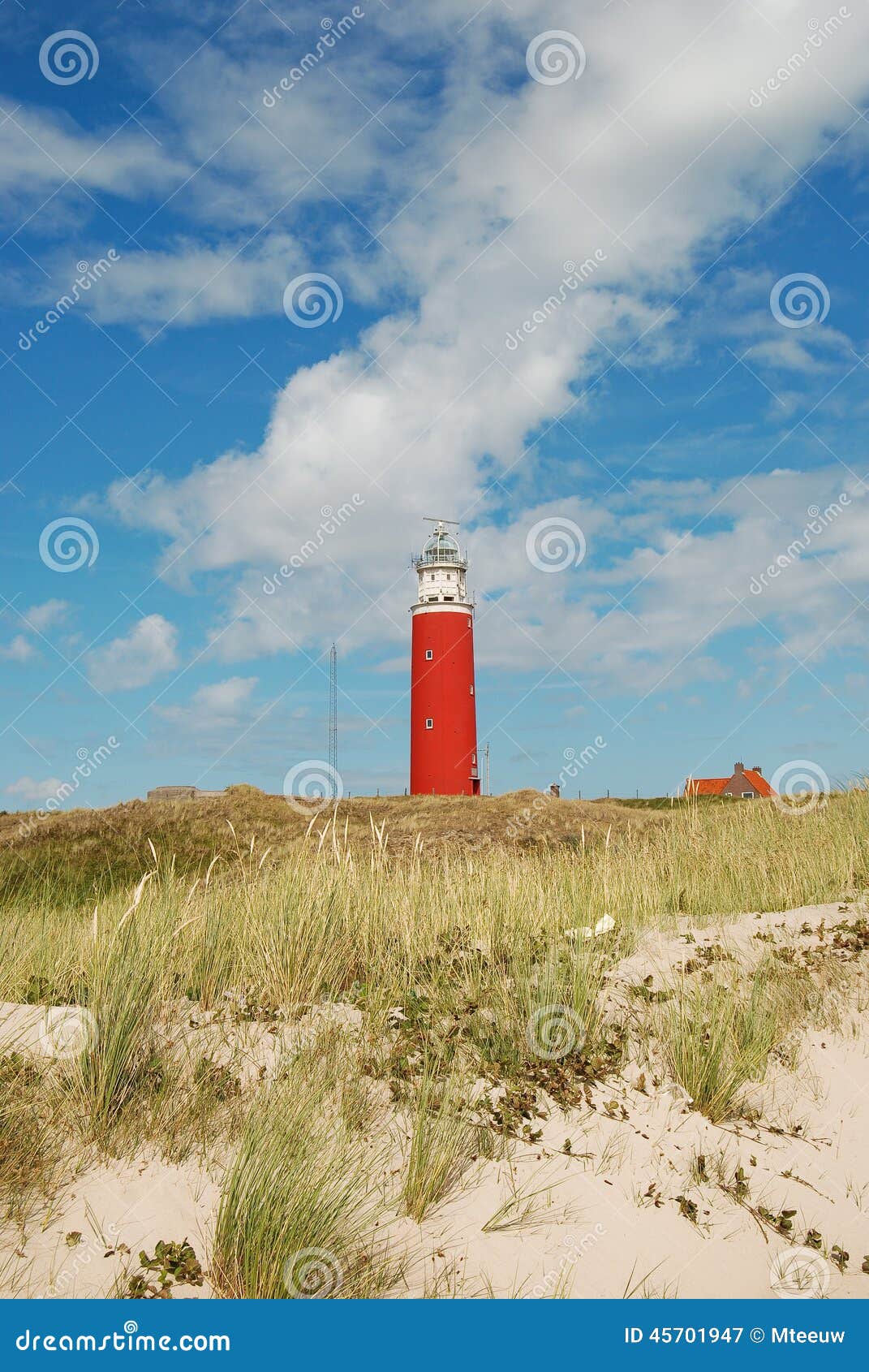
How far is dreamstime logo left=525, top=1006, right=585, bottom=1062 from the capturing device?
18.2 ft

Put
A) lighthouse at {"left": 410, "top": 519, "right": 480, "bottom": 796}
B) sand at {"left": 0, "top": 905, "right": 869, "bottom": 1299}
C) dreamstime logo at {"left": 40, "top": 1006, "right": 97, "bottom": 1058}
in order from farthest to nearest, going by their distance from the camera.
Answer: lighthouse at {"left": 410, "top": 519, "right": 480, "bottom": 796}, dreamstime logo at {"left": 40, "top": 1006, "right": 97, "bottom": 1058}, sand at {"left": 0, "top": 905, "right": 869, "bottom": 1299}

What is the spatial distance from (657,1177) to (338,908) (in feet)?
11.9

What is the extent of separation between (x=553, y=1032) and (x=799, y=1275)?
1.90 m

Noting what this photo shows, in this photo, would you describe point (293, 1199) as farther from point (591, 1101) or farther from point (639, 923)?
point (639, 923)

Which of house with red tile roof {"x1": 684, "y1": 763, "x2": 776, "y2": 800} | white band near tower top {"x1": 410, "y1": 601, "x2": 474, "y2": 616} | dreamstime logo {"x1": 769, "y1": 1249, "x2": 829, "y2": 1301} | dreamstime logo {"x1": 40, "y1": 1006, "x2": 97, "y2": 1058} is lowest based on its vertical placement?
dreamstime logo {"x1": 769, "y1": 1249, "x2": 829, "y2": 1301}

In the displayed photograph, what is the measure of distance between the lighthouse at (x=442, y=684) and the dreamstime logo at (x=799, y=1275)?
38.7 meters

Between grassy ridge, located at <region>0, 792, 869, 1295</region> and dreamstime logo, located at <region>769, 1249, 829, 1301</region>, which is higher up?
grassy ridge, located at <region>0, 792, 869, 1295</region>

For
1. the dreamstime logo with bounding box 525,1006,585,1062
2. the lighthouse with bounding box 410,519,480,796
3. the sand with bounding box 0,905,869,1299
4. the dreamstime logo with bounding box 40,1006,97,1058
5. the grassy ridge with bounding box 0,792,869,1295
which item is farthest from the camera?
the lighthouse with bounding box 410,519,480,796
